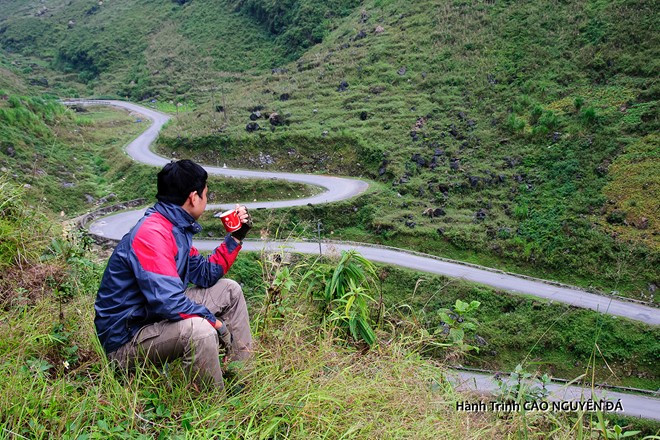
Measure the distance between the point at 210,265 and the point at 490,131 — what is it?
90.8 feet

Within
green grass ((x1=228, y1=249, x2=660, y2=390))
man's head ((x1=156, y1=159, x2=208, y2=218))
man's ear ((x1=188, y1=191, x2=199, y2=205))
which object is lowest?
green grass ((x1=228, y1=249, x2=660, y2=390))

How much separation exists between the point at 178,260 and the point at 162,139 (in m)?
33.7

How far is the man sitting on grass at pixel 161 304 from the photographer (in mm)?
3053

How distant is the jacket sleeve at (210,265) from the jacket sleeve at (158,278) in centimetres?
53

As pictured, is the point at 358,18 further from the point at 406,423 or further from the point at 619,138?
the point at 406,423

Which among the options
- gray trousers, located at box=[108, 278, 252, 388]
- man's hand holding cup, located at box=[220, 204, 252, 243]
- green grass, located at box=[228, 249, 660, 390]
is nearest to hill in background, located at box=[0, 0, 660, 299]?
green grass, located at box=[228, 249, 660, 390]

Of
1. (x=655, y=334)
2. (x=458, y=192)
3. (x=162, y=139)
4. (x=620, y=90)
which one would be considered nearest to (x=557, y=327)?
(x=655, y=334)

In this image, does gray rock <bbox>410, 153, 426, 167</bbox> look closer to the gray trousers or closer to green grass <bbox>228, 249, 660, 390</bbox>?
green grass <bbox>228, 249, 660, 390</bbox>

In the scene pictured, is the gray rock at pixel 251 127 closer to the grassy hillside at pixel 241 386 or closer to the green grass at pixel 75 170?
the green grass at pixel 75 170

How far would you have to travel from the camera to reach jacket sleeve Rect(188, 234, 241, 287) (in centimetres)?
377

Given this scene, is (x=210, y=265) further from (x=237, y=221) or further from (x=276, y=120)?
Answer: (x=276, y=120)

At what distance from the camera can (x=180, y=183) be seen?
351 centimetres

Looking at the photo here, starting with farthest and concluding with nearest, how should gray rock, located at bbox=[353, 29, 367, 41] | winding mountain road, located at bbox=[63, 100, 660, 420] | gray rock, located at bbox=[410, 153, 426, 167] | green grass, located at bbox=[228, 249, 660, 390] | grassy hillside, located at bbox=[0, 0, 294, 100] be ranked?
1. grassy hillside, located at bbox=[0, 0, 294, 100]
2. gray rock, located at bbox=[353, 29, 367, 41]
3. gray rock, located at bbox=[410, 153, 426, 167]
4. green grass, located at bbox=[228, 249, 660, 390]
5. winding mountain road, located at bbox=[63, 100, 660, 420]

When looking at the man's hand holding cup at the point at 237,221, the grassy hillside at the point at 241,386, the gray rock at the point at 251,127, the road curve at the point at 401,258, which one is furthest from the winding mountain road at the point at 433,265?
the man's hand holding cup at the point at 237,221
